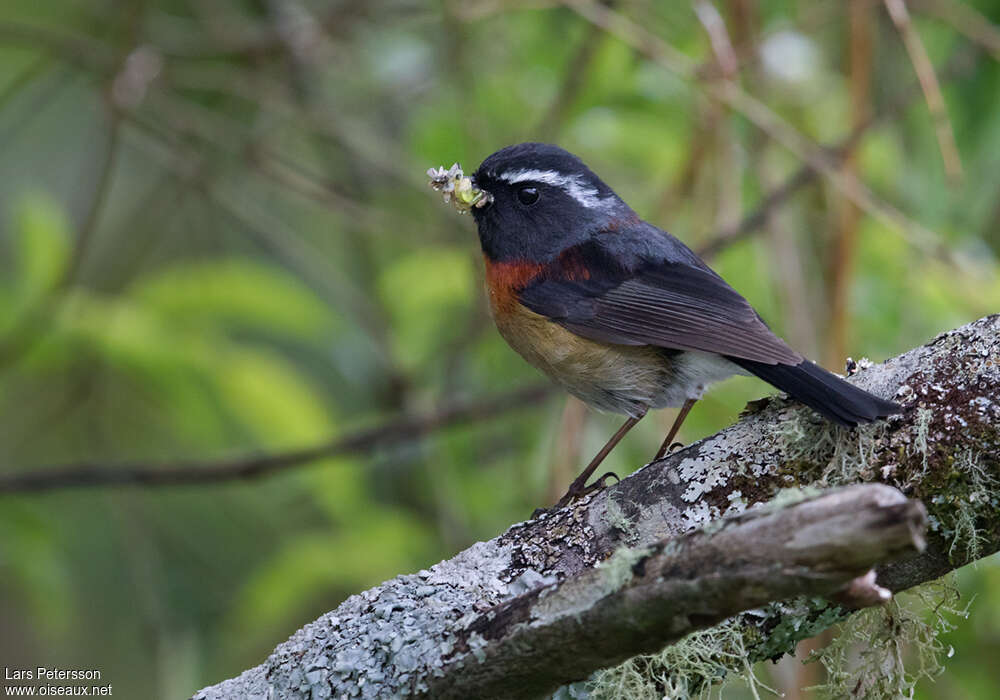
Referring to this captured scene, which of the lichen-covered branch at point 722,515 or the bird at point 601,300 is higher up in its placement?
the bird at point 601,300

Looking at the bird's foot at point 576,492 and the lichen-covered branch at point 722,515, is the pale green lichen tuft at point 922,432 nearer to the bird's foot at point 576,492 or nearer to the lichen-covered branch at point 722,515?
the lichen-covered branch at point 722,515

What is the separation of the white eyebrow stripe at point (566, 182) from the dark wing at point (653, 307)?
0.85ft

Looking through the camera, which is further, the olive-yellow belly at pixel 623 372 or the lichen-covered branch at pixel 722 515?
the olive-yellow belly at pixel 623 372

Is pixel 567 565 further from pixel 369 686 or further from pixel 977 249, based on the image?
pixel 977 249

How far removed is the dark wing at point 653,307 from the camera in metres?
3.30

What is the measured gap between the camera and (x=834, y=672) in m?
2.67

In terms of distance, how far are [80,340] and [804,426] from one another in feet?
10.9

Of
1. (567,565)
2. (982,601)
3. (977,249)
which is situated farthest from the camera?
(977,249)

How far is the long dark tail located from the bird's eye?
1617 millimetres

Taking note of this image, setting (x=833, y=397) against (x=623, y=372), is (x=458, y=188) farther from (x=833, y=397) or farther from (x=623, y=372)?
(x=833, y=397)

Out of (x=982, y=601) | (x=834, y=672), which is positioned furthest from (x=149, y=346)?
(x=982, y=601)

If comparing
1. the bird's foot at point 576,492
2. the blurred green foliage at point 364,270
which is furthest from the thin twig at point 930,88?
the bird's foot at point 576,492

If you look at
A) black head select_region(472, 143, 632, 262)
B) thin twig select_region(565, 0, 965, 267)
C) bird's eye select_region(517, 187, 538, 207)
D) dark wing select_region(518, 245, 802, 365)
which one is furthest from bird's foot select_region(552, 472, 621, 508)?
thin twig select_region(565, 0, 965, 267)

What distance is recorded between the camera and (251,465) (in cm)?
465
